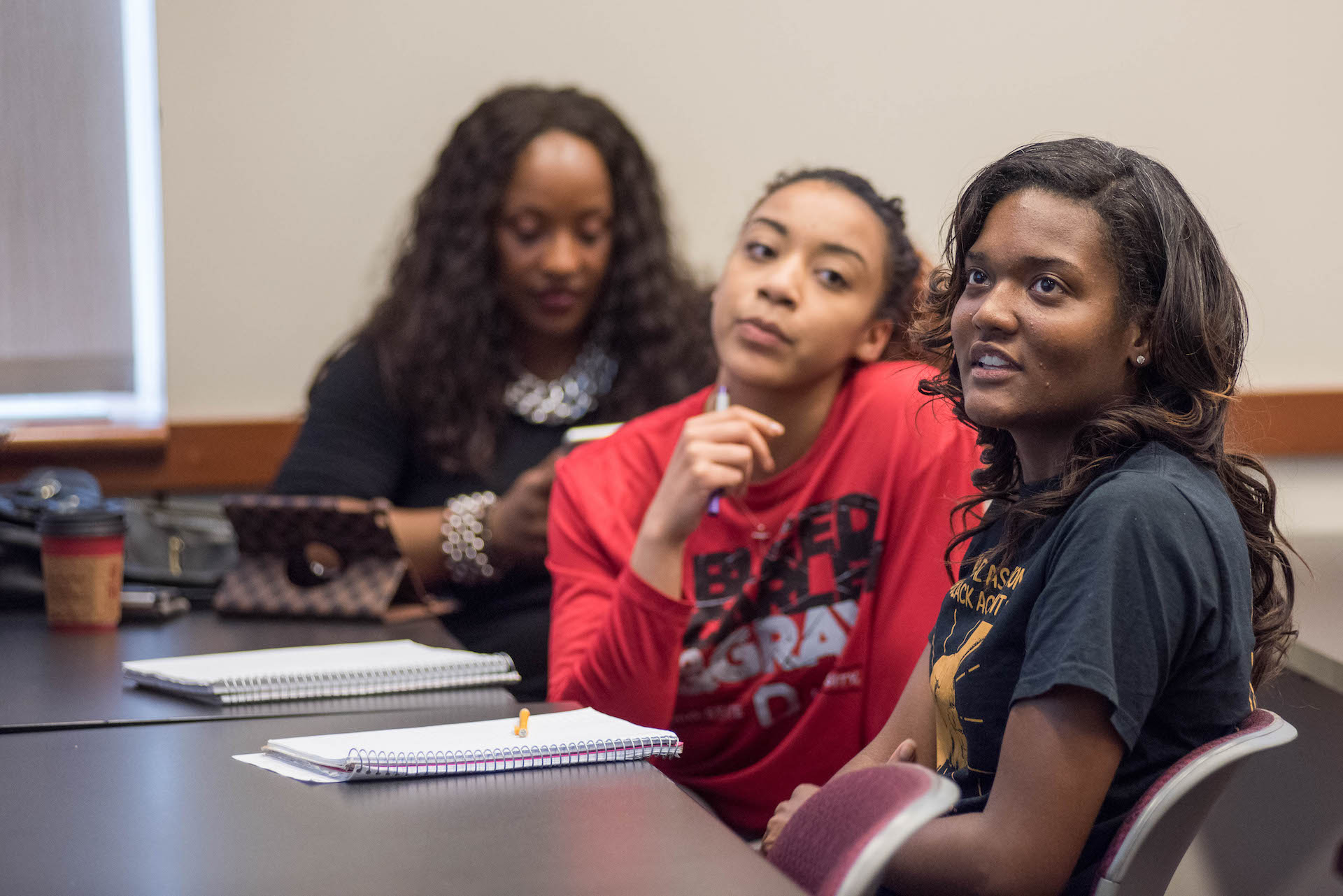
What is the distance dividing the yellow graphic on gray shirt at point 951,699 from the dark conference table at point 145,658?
0.42m

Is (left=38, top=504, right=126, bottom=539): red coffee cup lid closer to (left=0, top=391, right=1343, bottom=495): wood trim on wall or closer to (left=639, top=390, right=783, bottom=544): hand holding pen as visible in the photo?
(left=639, top=390, right=783, bottom=544): hand holding pen

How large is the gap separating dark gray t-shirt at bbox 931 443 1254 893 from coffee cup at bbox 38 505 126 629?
1.22m

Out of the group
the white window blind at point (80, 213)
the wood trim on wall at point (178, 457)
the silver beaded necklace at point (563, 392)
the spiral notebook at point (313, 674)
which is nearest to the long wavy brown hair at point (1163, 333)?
the spiral notebook at point (313, 674)

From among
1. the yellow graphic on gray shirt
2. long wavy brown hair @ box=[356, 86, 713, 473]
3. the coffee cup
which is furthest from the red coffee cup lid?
the yellow graphic on gray shirt

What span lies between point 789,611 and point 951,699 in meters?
0.47

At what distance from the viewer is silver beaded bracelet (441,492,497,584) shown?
215 cm

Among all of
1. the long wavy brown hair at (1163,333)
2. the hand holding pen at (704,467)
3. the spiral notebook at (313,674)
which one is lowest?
the spiral notebook at (313,674)

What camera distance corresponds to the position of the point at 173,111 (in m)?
2.62

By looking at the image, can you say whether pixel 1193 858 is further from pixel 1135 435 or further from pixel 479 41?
pixel 479 41

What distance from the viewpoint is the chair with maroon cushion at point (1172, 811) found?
0.92m

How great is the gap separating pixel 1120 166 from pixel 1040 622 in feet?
1.31

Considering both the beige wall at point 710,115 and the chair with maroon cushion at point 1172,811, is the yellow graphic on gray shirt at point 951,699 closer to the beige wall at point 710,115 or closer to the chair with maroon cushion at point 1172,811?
the chair with maroon cushion at point 1172,811

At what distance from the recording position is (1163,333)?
1.04 m

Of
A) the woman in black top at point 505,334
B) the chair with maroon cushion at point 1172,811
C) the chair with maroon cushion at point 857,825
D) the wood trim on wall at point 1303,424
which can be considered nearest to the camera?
the chair with maroon cushion at point 857,825
